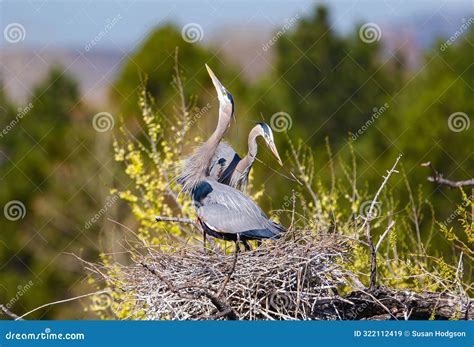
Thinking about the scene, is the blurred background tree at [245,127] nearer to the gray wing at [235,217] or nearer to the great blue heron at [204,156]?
the great blue heron at [204,156]

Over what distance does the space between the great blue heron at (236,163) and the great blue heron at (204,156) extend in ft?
0.83

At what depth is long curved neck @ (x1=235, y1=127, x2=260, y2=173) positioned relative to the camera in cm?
973

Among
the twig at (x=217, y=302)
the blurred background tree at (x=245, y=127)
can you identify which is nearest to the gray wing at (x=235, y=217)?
the twig at (x=217, y=302)

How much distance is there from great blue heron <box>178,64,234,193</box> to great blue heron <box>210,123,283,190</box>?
252 mm

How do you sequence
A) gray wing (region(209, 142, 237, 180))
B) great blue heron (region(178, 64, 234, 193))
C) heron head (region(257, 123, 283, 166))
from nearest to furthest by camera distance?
great blue heron (region(178, 64, 234, 193)) < heron head (region(257, 123, 283, 166)) < gray wing (region(209, 142, 237, 180))

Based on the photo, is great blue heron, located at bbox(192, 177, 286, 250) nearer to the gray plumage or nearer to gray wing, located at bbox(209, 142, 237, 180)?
the gray plumage

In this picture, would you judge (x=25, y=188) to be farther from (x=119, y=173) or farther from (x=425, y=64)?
(x=425, y=64)

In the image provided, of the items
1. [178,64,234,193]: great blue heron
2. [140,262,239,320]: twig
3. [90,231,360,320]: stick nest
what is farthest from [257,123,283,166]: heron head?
[140,262,239,320]: twig

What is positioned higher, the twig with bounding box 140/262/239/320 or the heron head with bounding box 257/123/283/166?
the heron head with bounding box 257/123/283/166

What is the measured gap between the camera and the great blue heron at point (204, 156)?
9523mm

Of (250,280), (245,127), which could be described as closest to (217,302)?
(250,280)

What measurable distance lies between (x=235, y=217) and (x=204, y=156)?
0.91 metres

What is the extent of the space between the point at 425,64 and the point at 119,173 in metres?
10.7

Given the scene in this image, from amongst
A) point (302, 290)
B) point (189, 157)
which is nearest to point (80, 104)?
point (189, 157)
